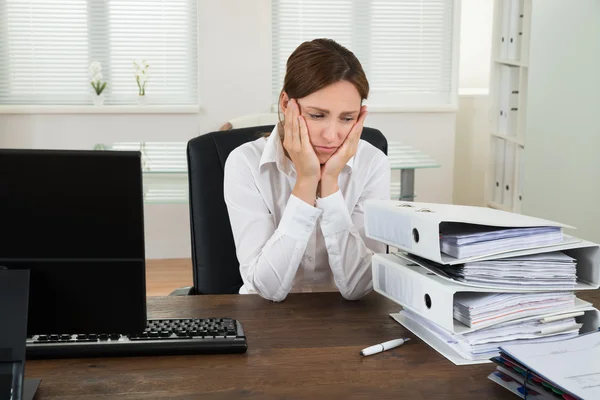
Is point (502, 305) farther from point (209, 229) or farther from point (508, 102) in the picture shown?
point (508, 102)

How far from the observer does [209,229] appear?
202 cm

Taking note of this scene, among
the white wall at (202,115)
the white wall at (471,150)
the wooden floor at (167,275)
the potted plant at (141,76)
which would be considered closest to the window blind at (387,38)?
the white wall at (202,115)

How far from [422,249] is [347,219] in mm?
477

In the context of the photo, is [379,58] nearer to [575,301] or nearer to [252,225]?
[252,225]

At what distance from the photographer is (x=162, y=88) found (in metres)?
5.00

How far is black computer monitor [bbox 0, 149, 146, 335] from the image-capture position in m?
1.12

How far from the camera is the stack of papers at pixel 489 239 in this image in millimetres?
1312

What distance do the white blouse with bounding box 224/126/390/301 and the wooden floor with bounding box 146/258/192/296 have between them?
2.34 meters

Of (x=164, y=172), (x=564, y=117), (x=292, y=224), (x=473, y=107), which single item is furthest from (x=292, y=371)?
(x=473, y=107)

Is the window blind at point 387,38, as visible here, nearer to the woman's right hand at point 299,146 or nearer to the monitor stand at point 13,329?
the woman's right hand at point 299,146

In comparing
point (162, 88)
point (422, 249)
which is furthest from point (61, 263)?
point (162, 88)

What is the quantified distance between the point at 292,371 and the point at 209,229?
0.79 metres

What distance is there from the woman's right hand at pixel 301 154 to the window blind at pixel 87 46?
3.21 meters

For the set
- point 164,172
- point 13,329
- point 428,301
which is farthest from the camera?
point 164,172
